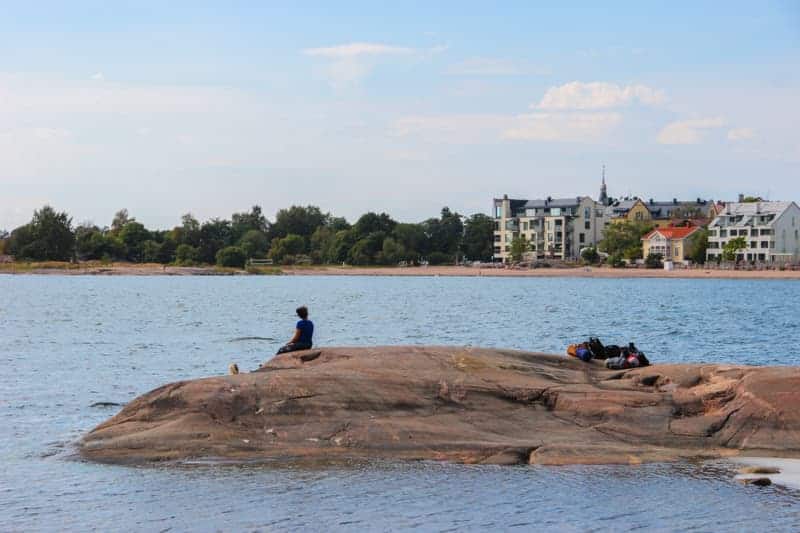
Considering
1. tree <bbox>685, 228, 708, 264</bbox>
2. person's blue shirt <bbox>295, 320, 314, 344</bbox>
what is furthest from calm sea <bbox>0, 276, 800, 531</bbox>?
tree <bbox>685, 228, 708, 264</bbox>

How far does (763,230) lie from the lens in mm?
183375

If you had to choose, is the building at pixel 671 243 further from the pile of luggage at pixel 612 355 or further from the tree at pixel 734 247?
the pile of luggage at pixel 612 355

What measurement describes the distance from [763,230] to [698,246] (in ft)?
38.2

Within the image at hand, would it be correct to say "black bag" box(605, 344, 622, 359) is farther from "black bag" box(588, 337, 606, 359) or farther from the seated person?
the seated person

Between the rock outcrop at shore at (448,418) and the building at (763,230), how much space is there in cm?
16928

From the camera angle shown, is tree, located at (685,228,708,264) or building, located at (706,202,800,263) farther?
tree, located at (685,228,708,264)

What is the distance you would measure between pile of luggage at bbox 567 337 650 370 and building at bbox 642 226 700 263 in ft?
564

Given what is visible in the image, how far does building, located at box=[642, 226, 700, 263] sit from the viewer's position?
637 ft

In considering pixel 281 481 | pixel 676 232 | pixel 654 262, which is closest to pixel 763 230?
pixel 676 232

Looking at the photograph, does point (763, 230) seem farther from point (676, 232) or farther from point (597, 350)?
point (597, 350)

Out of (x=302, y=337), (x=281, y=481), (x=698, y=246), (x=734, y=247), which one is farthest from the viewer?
(x=698, y=246)

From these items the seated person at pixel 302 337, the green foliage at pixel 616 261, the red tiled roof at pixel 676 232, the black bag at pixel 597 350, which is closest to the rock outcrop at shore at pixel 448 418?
the seated person at pixel 302 337

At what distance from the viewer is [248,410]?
21750 millimetres

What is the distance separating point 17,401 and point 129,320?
4333 cm
